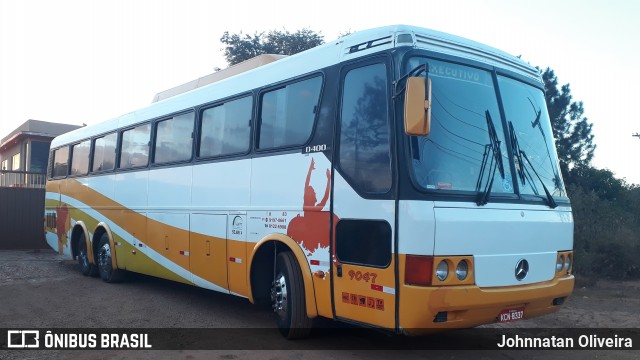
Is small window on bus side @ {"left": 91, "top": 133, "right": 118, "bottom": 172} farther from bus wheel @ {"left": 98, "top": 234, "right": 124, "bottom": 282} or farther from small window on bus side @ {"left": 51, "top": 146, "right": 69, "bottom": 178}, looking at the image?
small window on bus side @ {"left": 51, "top": 146, "right": 69, "bottom": 178}

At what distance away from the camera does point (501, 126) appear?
6.52 m

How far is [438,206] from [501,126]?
1.35 metres

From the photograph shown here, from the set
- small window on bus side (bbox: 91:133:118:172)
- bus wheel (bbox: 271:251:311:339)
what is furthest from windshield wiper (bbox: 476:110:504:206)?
small window on bus side (bbox: 91:133:118:172)

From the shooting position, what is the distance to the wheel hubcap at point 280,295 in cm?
753

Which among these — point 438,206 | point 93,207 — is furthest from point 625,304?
point 93,207

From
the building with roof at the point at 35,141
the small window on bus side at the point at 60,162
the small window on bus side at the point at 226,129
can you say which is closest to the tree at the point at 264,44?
the building with roof at the point at 35,141

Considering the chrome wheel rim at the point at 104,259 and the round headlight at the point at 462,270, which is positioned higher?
the round headlight at the point at 462,270

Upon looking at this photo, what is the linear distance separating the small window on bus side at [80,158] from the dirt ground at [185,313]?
2456mm

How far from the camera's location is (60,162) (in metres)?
15.8

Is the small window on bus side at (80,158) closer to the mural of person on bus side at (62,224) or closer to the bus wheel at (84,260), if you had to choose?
the mural of person on bus side at (62,224)

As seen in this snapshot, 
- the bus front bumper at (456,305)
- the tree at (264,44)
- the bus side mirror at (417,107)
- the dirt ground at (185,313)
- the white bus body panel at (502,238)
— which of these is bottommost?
the dirt ground at (185,313)

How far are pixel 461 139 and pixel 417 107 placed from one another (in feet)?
Result: 2.80

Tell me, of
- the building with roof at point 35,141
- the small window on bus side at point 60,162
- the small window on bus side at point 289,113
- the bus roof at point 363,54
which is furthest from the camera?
the building with roof at point 35,141

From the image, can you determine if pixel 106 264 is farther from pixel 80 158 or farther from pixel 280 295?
pixel 280 295
